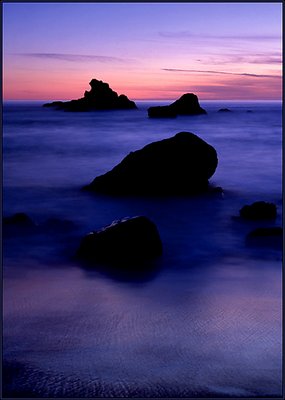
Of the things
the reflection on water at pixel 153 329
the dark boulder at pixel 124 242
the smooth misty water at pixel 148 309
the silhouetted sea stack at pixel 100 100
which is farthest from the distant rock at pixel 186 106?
the reflection on water at pixel 153 329

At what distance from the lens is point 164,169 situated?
10242 mm

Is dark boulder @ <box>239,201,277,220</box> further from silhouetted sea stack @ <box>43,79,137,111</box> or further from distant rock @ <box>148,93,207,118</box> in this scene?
silhouetted sea stack @ <box>43,79,137,111</box>

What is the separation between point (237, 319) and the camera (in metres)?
4.62

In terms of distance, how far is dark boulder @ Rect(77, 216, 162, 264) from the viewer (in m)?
6.24

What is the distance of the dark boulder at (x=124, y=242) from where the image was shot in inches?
246

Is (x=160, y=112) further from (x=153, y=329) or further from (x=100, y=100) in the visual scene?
(x=153, y=329)

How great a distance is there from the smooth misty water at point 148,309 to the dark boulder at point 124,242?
0.27 metres

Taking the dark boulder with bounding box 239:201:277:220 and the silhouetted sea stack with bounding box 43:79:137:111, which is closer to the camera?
the dark boulder with bounding box 239:201:277:220

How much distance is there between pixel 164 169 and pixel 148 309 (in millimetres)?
5544

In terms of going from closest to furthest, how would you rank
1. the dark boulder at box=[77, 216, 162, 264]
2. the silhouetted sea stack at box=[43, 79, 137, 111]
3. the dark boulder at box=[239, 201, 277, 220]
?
1. the dark boulder at box=[77, 216, 162, 264]
2. the dark boulder at box=[239, 201, 277, 220]
3. the silhouetted sea stack at box=[43, 79, 137, 111]

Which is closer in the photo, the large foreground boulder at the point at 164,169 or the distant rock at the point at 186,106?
the large foreground boulder at the point at 164,169

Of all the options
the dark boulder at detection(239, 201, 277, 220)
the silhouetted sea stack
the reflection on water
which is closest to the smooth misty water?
the reflection on water

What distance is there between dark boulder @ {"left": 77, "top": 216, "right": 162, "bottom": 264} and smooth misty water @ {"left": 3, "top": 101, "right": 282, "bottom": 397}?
0.88 ft

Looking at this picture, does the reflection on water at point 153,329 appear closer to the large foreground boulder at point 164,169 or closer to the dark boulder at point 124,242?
the dark boulder at point 124,242
